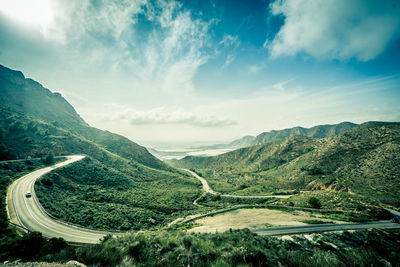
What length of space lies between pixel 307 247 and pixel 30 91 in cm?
16521

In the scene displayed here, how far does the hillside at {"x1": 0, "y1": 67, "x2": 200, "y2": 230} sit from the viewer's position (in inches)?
942

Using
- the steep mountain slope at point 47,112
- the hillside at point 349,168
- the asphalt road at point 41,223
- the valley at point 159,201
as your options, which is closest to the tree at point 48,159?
the valley at point 159,201

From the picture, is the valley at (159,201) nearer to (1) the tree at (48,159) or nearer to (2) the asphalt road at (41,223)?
(2) the asphalt road at (41,223)

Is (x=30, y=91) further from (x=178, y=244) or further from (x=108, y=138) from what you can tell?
(x=178, y=244)

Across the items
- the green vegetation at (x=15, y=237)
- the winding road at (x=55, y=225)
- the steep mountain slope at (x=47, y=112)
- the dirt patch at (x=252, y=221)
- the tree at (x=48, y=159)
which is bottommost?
the dirt patch at (x=252, y=221)

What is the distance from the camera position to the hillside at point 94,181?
23938 millimetres

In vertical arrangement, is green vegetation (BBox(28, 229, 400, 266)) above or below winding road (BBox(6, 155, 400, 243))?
above

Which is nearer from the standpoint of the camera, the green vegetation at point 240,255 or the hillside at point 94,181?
the green vegetation at point 240,255

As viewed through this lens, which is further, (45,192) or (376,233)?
(45,192)

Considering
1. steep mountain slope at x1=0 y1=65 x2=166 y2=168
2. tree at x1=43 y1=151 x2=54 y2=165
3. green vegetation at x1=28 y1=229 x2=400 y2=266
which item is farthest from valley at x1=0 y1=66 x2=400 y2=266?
steep mountain slope at x1=0 y1=65 x2=166 y2=168

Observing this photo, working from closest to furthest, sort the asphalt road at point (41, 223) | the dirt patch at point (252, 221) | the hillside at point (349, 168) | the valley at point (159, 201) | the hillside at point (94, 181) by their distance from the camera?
the valley at point (159, 201)
the asphalt road at point (41, 223)
the dirt patch at point (252, 221)
the hillside at point (94, 181)
the hillside at point (349, 168)

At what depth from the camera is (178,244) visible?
866 cm

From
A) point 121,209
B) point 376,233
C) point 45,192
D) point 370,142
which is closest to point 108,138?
point 45,192

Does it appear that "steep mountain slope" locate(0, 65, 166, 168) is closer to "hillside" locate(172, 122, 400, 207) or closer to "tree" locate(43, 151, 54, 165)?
"tree" locate(43, 151, 54, 165)
